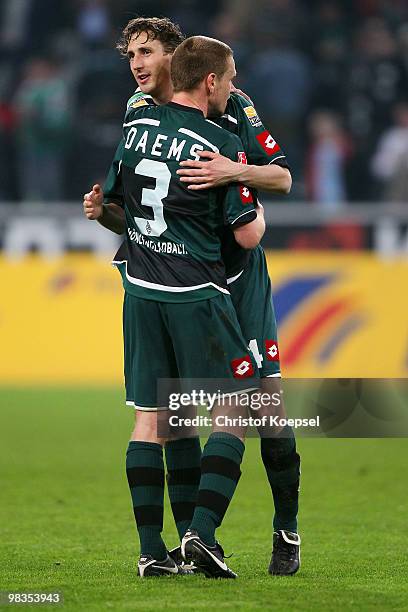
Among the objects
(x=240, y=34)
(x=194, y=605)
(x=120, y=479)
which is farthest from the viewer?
(x=240, y=34)

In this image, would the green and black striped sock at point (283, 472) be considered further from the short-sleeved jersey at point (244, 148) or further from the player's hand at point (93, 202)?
the player's hand at point (93, 202)

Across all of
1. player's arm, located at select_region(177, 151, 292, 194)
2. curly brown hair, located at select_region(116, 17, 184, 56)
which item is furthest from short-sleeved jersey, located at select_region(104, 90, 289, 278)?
curly brown hair, located at select_region(116, 17, 184, 56)

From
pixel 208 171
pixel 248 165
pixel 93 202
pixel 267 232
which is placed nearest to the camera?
pixel 208 171

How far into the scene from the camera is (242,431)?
205 inches

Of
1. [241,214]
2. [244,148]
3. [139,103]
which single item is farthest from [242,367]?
[139,103]

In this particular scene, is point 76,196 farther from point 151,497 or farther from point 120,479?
point 151,497

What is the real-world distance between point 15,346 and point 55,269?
934 millimetres

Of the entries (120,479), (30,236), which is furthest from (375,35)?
(120,479)

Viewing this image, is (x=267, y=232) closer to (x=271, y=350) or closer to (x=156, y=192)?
(x=271, y=350)

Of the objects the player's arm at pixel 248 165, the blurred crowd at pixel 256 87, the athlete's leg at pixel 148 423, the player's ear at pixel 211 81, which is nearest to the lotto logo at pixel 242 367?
the athlete's leg at pixel 148 423

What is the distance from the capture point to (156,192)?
5156mm

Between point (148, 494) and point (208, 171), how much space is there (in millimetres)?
1319

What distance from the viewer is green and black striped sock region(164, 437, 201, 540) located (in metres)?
5.47

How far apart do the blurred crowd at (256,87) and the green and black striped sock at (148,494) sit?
460 inches
